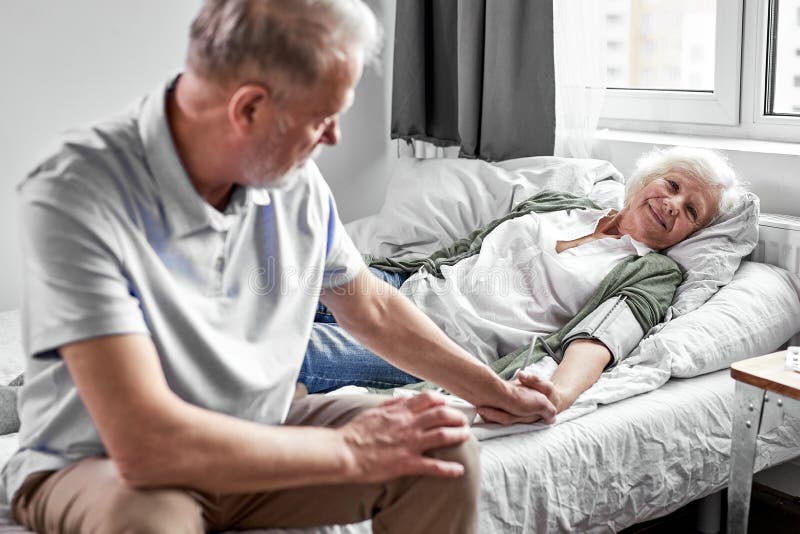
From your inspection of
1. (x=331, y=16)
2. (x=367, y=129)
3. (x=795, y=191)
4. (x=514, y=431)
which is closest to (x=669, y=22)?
(x=795, y=191)

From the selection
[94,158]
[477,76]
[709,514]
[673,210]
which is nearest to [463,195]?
[477,76]

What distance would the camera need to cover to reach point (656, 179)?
215 centimetres

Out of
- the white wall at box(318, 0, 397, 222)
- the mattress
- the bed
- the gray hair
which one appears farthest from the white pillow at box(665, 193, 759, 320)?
the white wall at box(318, 0, 397, 222)

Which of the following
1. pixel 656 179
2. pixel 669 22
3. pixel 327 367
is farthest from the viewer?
pixel 669 22

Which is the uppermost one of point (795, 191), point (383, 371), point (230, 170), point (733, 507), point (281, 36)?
point (281, 36)

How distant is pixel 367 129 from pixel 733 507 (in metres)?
2.06

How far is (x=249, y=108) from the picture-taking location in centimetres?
108

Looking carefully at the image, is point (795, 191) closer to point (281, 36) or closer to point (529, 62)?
point (529, 62)

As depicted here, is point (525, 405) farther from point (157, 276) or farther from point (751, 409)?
point (157, 276)

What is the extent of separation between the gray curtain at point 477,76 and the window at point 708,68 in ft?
0.93

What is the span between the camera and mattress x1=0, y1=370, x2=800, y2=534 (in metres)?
1.50

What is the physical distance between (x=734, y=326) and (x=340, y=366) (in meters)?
0.80

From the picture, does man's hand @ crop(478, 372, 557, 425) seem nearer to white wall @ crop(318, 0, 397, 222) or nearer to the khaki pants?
the khaki pants

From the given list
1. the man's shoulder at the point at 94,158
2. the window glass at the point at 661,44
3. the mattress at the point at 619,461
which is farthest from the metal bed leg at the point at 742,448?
the window glass at the point at 661,44
